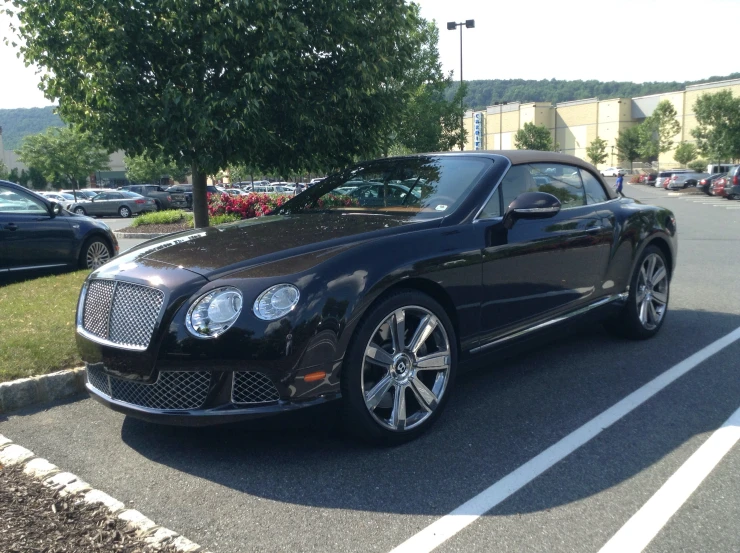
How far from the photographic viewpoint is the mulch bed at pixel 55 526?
2.77m

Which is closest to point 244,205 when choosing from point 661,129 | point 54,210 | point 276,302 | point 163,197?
point 54,210

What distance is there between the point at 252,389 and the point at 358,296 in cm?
68

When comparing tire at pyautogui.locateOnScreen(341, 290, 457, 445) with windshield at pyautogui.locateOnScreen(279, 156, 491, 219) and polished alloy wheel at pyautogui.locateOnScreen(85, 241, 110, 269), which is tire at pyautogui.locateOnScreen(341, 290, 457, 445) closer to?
windshield at pyautogui.locateOnScreen(279, 156, 491, 219)

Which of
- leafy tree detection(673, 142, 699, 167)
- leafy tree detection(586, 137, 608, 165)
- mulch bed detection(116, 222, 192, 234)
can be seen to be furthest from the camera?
leafy tree detection(586, 137, 608, 165)

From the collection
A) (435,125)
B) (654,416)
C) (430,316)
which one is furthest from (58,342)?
(435,125)

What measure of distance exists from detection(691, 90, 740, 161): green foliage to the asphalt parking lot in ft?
176

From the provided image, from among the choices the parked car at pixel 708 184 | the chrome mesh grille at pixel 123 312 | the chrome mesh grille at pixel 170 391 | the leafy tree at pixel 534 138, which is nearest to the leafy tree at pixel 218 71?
the chrome mesh grille at pixel 123 312

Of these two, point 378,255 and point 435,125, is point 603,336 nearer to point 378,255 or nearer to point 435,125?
point 378,255

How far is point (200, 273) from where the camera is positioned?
3.53 m

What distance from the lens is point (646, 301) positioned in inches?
236

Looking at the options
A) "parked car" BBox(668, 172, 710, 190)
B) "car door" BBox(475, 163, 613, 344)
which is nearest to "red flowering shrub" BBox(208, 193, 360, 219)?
"car door" BBox(475, 163, 613, 344)

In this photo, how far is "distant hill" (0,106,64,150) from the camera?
147250mm

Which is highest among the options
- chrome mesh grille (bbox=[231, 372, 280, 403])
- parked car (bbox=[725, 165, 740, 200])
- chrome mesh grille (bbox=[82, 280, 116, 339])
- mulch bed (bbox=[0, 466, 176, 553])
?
chrome mesh grille (bbox=[82, 280, 116, 339])

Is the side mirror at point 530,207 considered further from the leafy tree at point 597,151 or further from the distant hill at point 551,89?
the distant hill at point 551,89
